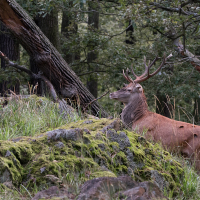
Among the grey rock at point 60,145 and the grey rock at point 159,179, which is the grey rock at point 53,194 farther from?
the grey rock at point 159,179

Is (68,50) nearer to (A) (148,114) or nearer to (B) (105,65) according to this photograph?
(B) (105,65)

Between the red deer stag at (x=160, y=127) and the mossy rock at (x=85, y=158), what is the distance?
1008 millimetres

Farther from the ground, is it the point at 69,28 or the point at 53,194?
the point at 69,28

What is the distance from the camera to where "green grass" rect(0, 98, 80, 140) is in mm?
4389

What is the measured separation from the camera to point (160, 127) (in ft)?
19.4

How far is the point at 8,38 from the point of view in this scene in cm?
1155

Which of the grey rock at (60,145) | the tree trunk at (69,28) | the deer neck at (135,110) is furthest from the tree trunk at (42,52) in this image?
the tree trunk at (69,28)

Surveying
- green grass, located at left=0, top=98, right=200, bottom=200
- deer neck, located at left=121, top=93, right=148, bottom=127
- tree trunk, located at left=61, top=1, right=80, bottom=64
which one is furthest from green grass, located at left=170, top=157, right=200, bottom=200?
tree trunk, located at left=61, top=1, right=80, bottom=64

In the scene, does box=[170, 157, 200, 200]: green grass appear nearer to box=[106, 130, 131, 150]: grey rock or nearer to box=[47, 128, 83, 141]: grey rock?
box=[106, 130, 131, 150]: grey rock

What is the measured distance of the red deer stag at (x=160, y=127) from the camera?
5.37 m

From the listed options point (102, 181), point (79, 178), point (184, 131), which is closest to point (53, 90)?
point (184, 131)

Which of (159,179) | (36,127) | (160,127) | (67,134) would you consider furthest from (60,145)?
(160,127)

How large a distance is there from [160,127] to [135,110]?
52.8 inches

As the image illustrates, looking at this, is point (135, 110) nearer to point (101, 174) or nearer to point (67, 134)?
point (67, 134)
